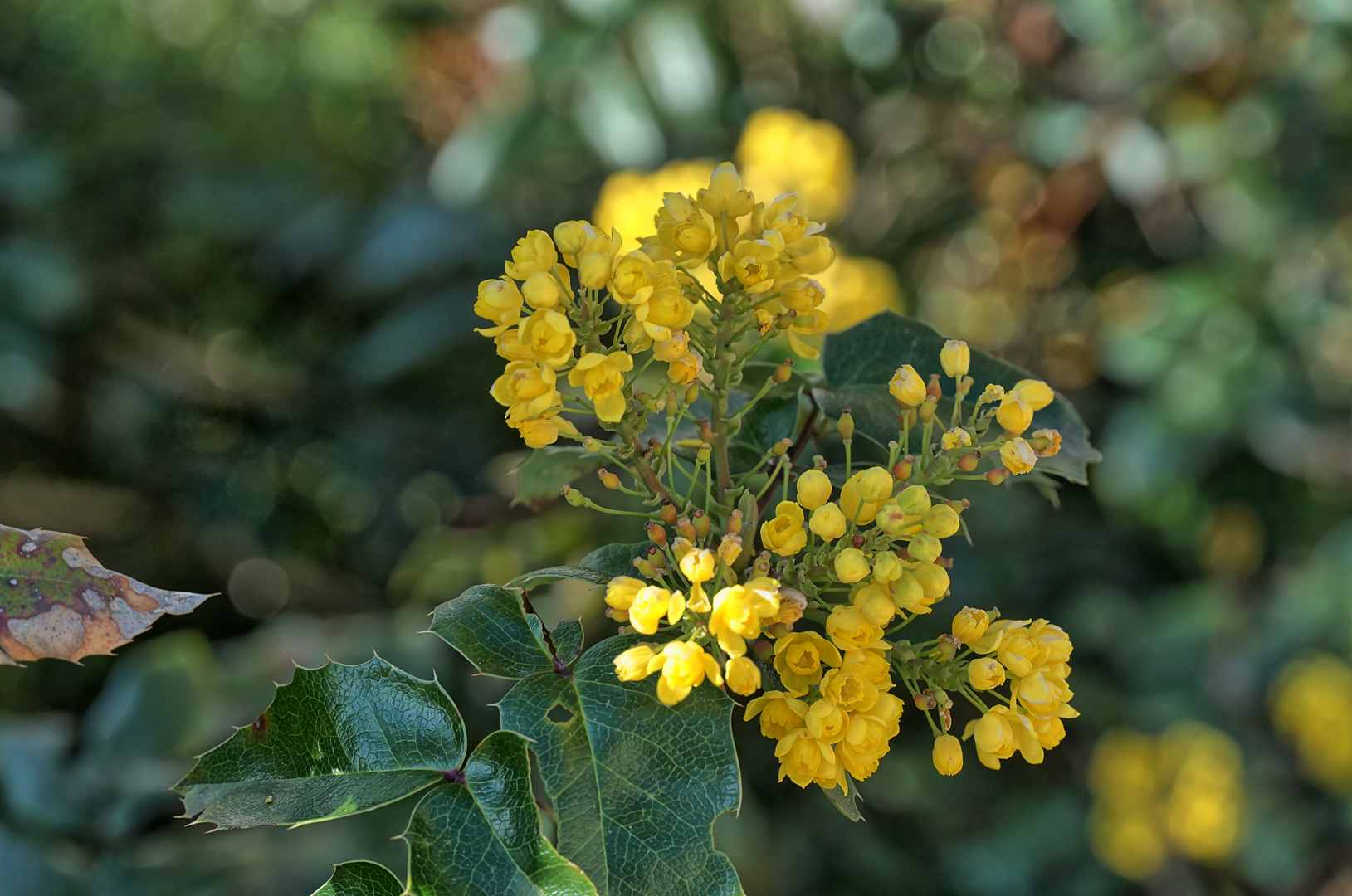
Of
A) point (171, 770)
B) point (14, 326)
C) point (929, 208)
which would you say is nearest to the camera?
point (171, 770)

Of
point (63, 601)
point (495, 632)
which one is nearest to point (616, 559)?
point (495, 632)

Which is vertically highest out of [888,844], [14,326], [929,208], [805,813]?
[14,326]

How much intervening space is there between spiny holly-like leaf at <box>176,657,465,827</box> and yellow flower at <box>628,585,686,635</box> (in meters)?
0.16

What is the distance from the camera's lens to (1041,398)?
0.69m

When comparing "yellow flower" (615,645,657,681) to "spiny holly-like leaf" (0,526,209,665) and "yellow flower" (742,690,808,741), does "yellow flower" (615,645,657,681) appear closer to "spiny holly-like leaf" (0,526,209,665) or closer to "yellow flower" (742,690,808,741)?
"yellow flower" (742,690,808,741)

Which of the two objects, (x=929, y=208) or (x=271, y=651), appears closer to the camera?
(x=271, y=651)

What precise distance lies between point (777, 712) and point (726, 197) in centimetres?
35

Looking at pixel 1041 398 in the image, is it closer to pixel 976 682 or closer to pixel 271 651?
pixel 976 682

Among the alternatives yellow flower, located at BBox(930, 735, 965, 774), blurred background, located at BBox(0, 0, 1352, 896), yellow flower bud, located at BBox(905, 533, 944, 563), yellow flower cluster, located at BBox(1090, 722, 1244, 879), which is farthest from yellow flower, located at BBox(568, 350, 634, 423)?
yellow flower cluster, located at BBox(1090, 722, 1244, 879)

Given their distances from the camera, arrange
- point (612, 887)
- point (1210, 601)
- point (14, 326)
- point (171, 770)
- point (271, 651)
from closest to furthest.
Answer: point (612, 887)
point (171, 770)
point (271, 651)
point (14, 326)
point (1210, 601)

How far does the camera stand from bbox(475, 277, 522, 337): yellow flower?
2.13 ft

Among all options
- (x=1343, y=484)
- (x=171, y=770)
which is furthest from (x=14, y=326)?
(x=1343, y=484)

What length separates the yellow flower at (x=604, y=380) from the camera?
0.63 metres

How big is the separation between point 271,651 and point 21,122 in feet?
5.32
